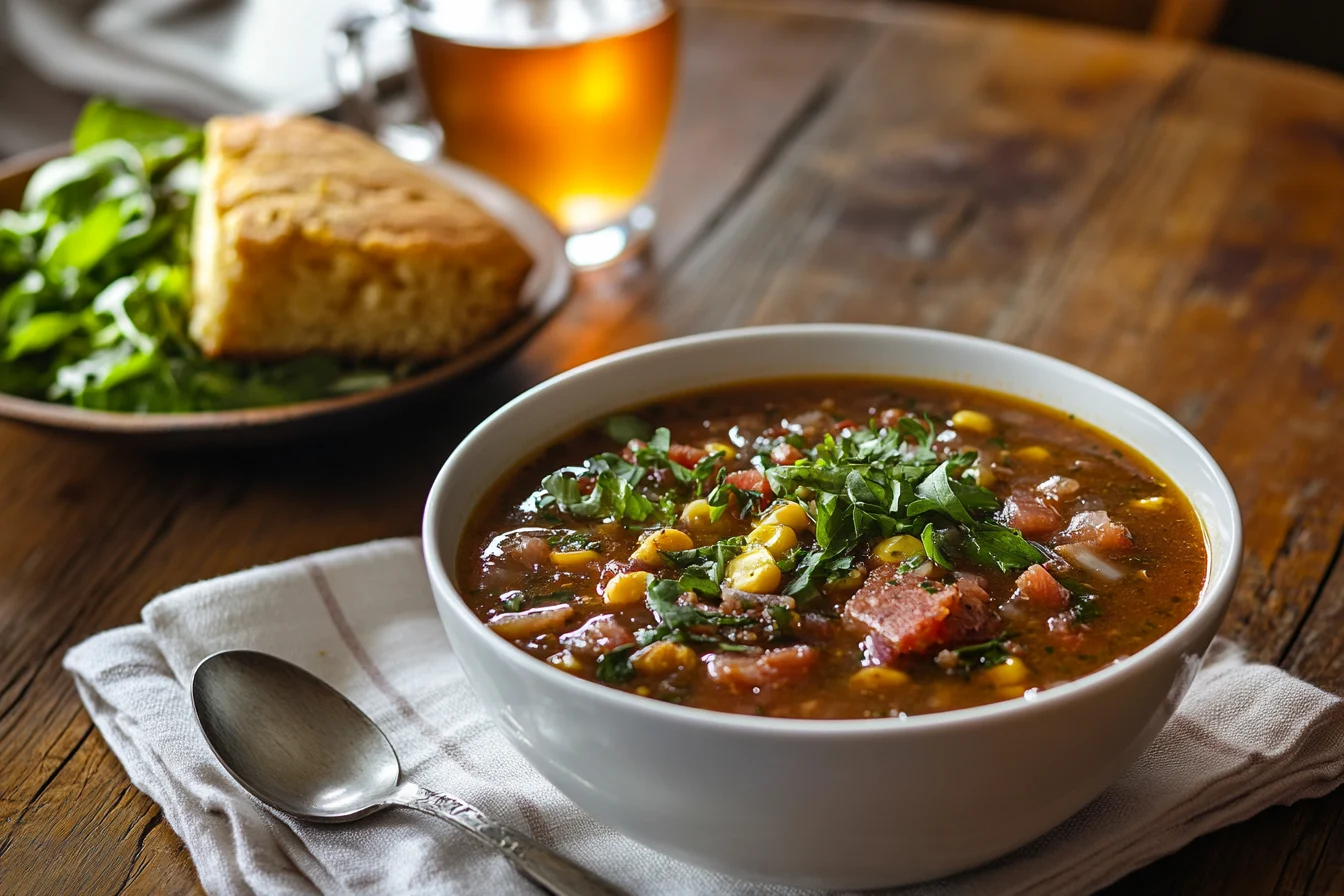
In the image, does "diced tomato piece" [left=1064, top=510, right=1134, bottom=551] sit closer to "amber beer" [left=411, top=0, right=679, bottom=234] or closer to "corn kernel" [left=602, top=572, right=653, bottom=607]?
"corn kernel" [left=602, top=572, right=653, bottom=607]

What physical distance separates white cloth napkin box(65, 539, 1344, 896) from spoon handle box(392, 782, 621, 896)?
0.15 feet

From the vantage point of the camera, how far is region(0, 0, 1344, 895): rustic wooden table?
2.31m

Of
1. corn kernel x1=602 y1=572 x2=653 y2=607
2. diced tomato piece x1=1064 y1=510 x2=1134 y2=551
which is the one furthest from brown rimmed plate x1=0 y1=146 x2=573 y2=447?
diced tomato piece x1=1064 y1=510 x2=1134 y2=551

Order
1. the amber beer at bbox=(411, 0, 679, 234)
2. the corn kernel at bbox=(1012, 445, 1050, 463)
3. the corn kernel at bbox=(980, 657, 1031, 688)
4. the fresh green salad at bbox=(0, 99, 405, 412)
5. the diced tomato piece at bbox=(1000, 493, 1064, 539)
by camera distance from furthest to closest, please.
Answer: the amber beer at bbox=(411, 0, 679, 234) < the fresh green salad at bbox=(0, 99, 405, 412) < the corn kernel at bbox=(1012, 445, 1050, 463) < the diced tomato piece at bbox=(1000, 493, 1064, 539) < the corn kernel at bbox=(980, 657, 1031, 688)

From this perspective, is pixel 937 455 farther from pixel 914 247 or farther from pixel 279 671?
pixel 914 247

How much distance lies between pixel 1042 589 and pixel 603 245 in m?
2.17

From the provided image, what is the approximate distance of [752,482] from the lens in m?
2.29

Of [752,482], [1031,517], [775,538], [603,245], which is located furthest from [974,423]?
[603,245]

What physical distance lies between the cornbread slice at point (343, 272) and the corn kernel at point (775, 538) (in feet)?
4.04

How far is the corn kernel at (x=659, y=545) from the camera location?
6.91ft

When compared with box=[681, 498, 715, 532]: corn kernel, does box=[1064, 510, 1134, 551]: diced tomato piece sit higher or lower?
lower

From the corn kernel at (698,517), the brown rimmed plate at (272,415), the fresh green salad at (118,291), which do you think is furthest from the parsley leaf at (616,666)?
the fresh green salad at (118,291)

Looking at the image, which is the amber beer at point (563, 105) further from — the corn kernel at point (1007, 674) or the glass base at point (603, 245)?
the corn kernel at point (1007, 674)

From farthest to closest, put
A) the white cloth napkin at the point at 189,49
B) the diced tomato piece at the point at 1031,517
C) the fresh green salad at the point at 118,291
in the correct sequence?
the white cloth napkin at the point at 189,49
the fresh green salad at the point at 118,291
the diced tomato piece at the point at 1031,517
